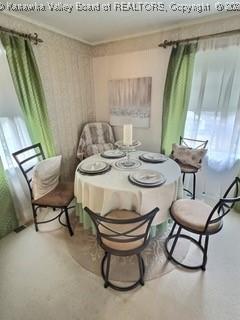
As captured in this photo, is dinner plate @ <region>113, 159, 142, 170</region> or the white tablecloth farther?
dinner plate @ <region>113, 159, 142, 170</region>

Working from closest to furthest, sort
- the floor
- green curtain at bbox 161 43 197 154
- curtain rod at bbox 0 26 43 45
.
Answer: the floor, curtain rod at bbox 0 26 43 45, green curtain at bbox 161 43 197 154

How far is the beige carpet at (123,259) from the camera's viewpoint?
5.65 ft

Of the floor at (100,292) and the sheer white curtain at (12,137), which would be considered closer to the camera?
the floor at (100,292)

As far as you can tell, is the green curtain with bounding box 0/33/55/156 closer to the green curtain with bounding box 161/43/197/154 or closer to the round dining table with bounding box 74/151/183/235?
the round dining table with bounding box 74/151/183/235

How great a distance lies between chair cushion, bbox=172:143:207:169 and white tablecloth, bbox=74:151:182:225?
2.58ft

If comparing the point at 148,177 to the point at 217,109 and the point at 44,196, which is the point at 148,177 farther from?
the point at 217,109

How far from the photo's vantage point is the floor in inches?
55.5

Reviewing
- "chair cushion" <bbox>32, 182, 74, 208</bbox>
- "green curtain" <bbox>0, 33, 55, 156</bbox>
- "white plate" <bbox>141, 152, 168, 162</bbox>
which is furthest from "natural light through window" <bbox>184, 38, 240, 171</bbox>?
"green curtain" <bbox>0, 33, 55, 156</bbox>

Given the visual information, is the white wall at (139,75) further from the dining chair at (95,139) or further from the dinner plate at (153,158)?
the dinner plate at (153,158)

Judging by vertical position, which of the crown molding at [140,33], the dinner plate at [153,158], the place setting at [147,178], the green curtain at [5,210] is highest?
the crown molding at [140,33]

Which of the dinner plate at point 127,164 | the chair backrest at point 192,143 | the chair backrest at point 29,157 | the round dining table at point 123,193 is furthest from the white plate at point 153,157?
the chair backrest at point 29,157

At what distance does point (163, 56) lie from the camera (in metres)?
2.75

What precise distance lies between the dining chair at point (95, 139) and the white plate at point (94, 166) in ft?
3.27

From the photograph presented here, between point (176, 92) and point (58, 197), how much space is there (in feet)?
7.06
